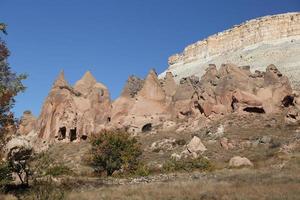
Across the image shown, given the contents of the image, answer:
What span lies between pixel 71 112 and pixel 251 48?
60.7 meters

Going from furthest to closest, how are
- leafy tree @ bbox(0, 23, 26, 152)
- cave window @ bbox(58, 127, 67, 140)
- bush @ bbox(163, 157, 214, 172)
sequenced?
cave window @ bbox(58, 127, 67, 140) → bush @ bbox(163, 157, 214, 172) → leafy tree @ bbox(0, 23, 26, 152)

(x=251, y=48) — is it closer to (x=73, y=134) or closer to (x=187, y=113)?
(x=187, y=113)

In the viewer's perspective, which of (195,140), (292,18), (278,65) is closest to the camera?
(195,140)

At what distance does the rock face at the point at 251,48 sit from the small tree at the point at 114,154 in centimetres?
5357

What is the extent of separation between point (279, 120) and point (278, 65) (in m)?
38.4

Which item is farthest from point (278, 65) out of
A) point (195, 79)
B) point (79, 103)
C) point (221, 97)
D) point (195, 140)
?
point (195, 140)

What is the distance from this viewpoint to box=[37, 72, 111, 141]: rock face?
74.8 meters

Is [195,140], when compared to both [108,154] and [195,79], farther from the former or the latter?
[195,79]

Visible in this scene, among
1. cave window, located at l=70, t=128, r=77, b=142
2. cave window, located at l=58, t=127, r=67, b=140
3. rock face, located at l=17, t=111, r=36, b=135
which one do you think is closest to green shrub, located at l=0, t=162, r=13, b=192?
cave window, located at l=70, t=128, r=77, b=142

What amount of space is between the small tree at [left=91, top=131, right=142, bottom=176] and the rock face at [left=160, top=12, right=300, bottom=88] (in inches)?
2109

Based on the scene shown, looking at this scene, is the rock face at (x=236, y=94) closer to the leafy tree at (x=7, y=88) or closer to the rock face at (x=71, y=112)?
the rock face at (x=71, y=112)

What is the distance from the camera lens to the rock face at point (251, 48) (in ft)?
338

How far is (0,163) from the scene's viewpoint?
1948 centimetres

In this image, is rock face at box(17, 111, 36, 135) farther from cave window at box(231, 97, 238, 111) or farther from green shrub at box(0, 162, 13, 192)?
green shrub at box(0, 162, 13, 192)
